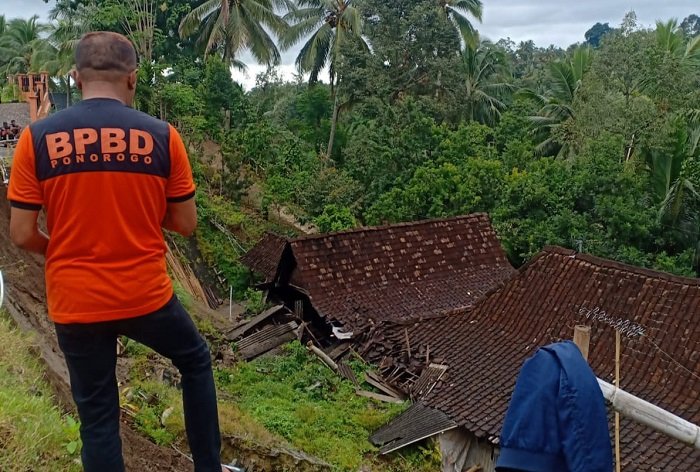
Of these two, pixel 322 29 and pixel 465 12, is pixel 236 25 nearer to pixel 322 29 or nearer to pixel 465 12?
pixel 322 29

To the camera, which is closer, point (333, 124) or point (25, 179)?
point (25, 179)

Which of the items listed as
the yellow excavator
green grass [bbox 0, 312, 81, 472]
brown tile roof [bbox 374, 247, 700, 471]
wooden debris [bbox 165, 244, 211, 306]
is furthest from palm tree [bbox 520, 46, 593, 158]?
green grass [bbox 0, 312, 81, 472]

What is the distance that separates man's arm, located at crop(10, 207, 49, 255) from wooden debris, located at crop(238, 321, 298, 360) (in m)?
10.7

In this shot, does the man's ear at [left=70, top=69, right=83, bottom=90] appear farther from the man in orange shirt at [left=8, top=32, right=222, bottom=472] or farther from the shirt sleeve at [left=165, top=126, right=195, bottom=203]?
the shirt sleeve at [left=165, top=126, right=195, bottom=203]

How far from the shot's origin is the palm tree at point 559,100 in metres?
22.9

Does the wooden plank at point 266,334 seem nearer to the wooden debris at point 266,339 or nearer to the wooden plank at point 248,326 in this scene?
the wooden debris at point 266,339

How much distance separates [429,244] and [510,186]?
4.18 m

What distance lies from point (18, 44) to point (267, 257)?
27.0m

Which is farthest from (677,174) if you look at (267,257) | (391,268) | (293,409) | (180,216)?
(180,216)

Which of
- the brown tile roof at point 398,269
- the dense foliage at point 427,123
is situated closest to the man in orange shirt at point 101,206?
the brown tile roof at point 398,269

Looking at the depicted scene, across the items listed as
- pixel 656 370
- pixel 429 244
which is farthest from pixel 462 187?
pixel 656 370

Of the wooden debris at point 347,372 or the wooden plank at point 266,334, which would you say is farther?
the wooden plank at point 266,334

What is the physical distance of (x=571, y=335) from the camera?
412 inches

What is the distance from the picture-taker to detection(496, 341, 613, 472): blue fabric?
1.96 m
